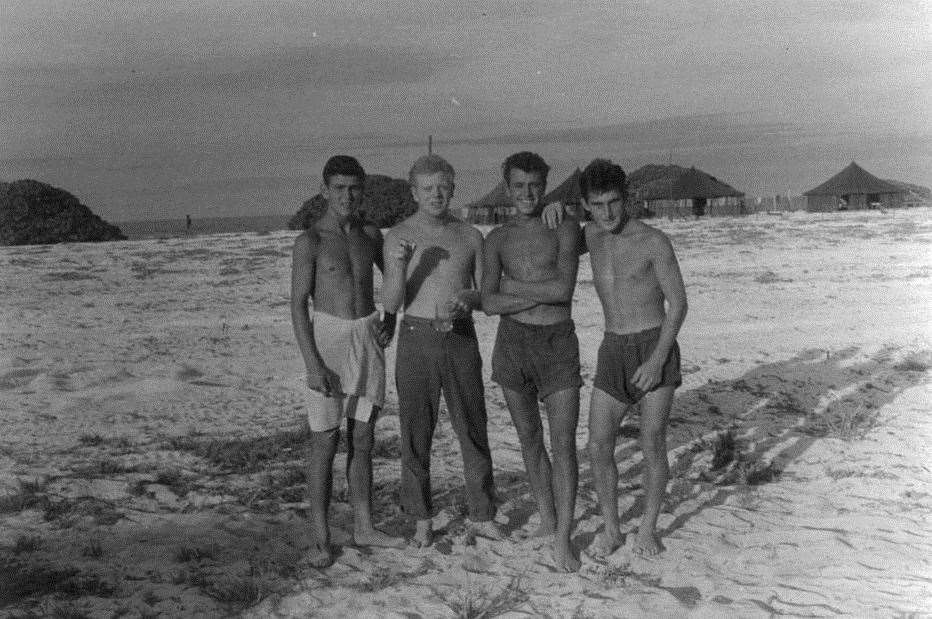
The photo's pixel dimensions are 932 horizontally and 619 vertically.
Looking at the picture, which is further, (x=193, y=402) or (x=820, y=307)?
(x=820, y=307)

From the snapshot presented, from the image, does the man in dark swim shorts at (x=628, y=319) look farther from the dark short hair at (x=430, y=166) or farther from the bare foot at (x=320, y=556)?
the bare foot at (x=320, y=556)

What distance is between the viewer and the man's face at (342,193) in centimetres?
391

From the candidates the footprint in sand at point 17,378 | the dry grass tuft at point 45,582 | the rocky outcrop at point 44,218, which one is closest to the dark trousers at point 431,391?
the dry grass tuft at point 45,582

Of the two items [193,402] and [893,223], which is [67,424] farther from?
[893,223]

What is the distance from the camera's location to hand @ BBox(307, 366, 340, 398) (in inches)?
149

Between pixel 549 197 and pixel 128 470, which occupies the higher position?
pixel 549 197

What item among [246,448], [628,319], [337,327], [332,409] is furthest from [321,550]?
[246,448]

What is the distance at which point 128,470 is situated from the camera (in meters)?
5.23

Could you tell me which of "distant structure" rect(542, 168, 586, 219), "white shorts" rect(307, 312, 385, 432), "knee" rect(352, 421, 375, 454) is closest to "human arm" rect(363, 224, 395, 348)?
"white shorts" rect(307, 312, 385, 432)

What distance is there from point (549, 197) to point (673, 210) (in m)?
11.1

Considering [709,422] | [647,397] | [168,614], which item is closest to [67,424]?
[168,614]

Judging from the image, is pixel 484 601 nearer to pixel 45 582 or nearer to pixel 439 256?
pixel 439 256

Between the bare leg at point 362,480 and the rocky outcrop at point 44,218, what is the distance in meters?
21.8

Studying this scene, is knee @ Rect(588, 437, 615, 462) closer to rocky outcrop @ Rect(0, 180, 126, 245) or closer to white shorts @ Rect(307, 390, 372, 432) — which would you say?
white shorts @ Rect(307, 390, 372, 432)
